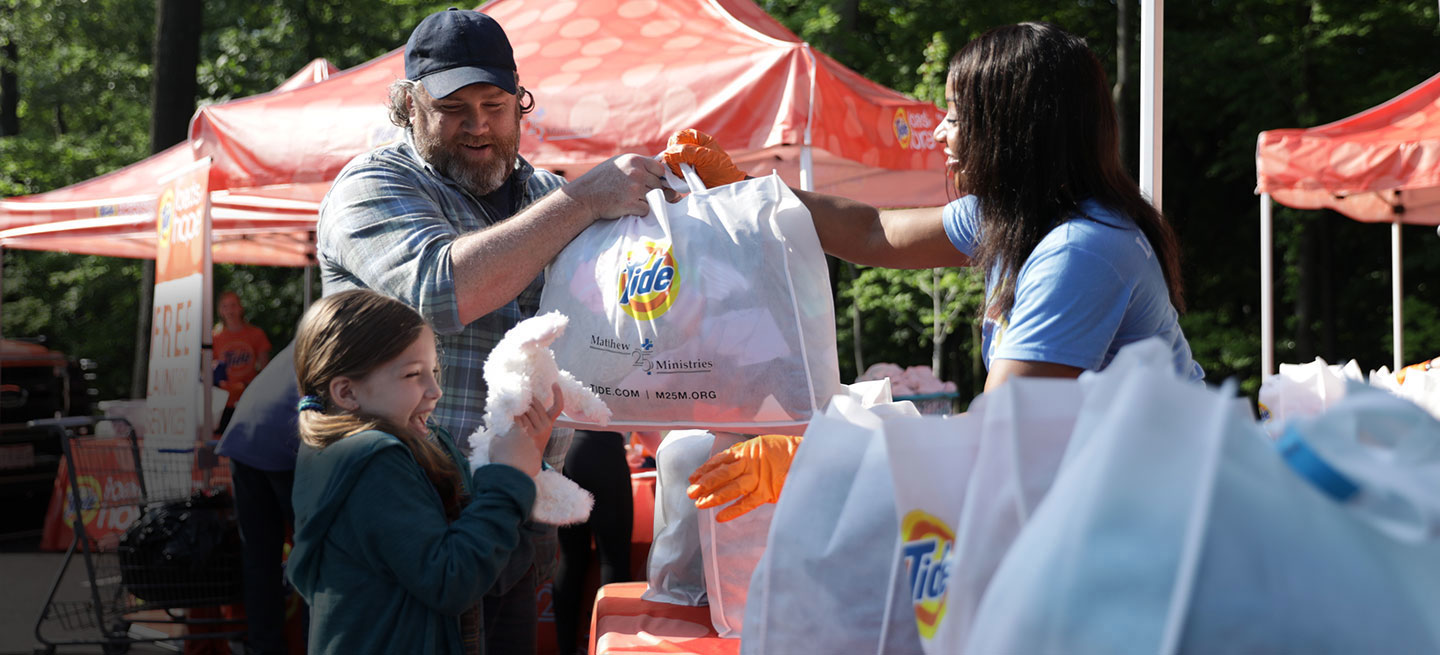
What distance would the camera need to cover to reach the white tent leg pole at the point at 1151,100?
2.71 metres

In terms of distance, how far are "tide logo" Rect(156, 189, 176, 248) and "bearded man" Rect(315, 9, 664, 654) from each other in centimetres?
322

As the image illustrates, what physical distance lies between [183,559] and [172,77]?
811cm

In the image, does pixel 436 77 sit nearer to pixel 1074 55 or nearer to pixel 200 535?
pixel 1074 55

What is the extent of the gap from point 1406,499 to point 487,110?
5.90 feet

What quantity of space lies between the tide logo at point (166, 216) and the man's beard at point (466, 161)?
11.0 ft

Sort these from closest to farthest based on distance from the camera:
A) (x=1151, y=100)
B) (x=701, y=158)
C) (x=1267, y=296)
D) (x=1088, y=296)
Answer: (x=1088, y=296) < (x=701, y=158) < (x=1151, y=100) < (x=1267, y=296)

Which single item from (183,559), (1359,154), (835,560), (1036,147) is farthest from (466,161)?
(1359,154)

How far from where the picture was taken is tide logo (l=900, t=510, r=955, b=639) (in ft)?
2.95

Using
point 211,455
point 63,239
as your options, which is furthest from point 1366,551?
point 63,239

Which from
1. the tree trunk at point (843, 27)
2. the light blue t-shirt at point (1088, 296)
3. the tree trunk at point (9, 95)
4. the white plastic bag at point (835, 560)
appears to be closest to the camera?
the white plastic bag at point (835, 560)

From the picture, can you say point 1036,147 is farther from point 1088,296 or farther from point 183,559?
point 183,559

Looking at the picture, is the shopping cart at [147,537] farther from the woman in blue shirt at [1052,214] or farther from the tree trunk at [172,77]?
the tree trunk at [172,77]

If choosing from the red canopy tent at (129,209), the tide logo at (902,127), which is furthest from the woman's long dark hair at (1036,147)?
the red canopy tent at (129,209)

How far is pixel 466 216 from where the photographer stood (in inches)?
85.7
